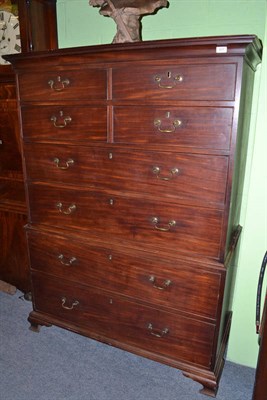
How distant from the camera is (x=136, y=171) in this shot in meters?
1.37

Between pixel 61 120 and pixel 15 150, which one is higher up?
pixel 61 120

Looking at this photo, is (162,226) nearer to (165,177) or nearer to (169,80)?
(165,177)

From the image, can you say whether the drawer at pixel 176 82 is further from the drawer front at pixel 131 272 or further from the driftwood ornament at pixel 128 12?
the drawer front at pixel 131 272

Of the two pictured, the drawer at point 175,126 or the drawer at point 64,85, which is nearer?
the drawer at point 175,126

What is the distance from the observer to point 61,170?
1.55 metres

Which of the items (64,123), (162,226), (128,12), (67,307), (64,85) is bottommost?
(67,307)

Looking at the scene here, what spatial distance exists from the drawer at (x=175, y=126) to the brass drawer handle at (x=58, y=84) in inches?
11.5

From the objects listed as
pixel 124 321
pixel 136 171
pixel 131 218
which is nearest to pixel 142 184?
pixel 136 171

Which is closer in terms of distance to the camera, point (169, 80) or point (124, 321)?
point (169, 80)

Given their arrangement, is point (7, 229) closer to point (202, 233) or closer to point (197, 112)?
point (202, 233)

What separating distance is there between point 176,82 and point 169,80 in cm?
3

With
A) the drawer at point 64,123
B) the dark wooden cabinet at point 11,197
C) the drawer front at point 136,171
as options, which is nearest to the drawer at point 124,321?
the dark wooden cabinet at point 11,197

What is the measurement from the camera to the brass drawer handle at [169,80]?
1.19 meters

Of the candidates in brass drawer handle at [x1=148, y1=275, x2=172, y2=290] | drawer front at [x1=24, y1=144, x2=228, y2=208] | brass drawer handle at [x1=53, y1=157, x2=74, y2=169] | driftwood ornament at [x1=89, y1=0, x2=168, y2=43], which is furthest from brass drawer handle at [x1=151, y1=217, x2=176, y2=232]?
driftwood ornament at [x1=89, y1=0, x2=168, y2=43]
